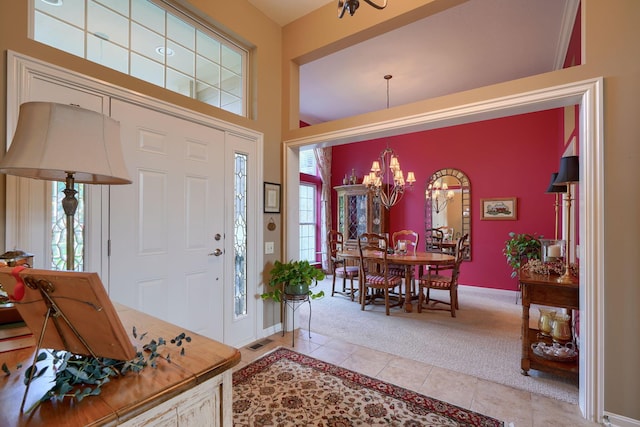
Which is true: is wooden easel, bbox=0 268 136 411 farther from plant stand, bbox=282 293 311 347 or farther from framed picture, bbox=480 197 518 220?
framed picture, bbox=480 197 518 220

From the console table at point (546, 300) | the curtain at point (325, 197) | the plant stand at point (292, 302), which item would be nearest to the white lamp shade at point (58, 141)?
the plant stand at point (292, 302)

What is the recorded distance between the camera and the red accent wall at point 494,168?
189 inches

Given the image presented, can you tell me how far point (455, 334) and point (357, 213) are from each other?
3554 mm

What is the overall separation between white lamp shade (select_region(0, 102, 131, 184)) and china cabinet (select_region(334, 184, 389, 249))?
5.39m

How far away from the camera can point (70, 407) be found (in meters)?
0.67

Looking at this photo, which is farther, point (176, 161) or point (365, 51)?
point (365, 51)

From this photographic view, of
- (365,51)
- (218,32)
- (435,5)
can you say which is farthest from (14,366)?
(365,51)

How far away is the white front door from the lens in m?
2.16

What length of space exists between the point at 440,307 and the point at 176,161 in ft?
12.8

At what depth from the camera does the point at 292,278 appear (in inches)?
121

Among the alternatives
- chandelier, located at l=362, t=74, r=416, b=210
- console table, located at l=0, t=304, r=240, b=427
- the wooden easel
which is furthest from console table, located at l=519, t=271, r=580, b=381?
the wooden easel

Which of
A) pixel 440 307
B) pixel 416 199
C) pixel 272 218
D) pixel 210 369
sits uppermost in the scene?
pixel 416 199

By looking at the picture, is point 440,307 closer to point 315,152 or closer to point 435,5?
point 435,5

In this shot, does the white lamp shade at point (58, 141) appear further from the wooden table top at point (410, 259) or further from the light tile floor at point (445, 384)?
the wooden table top at point (410, 259)
